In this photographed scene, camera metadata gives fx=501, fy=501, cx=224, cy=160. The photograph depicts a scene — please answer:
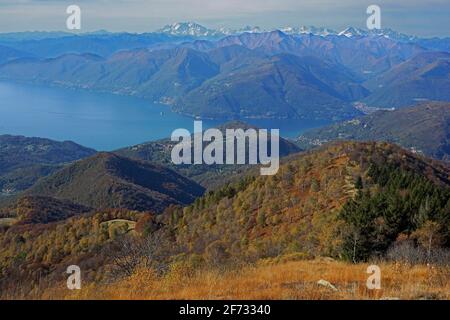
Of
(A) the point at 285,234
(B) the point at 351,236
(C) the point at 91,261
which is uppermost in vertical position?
(B) the point at 351,236

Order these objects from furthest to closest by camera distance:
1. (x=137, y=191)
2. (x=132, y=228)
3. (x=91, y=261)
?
1. (x=137, y=191)
2. (x=132, y=228)
3. (x=91, y=261)

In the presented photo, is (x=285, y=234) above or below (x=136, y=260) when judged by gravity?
below

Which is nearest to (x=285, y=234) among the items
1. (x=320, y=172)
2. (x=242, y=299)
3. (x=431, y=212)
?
(x=431, y=212)

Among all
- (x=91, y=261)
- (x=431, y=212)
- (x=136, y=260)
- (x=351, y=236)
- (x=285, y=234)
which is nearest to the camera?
(x=136, y=260)
